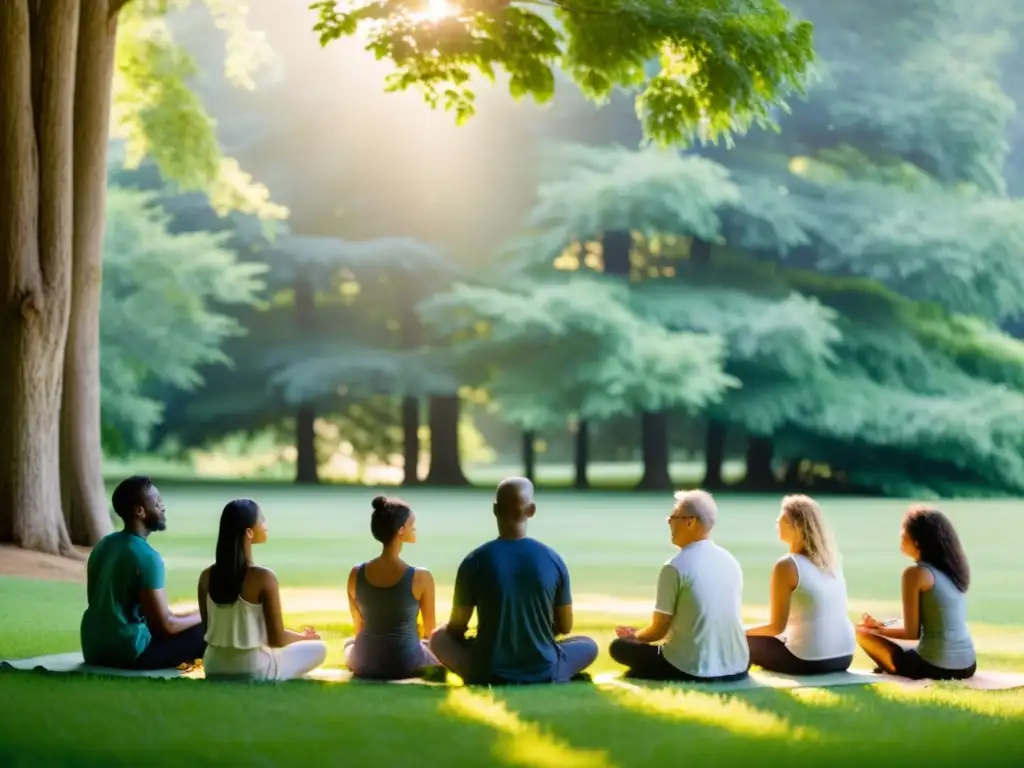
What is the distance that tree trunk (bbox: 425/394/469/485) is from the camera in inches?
1497

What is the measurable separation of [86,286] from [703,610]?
973 cm

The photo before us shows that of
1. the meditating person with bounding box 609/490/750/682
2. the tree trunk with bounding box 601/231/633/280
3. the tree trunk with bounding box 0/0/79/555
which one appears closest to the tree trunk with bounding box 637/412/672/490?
the tree trunk with bounding box 601/231/633/280

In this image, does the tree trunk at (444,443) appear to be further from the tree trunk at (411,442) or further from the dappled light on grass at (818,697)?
the dappled light on grass at (818,697)

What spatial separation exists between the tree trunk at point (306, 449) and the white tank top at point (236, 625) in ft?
105

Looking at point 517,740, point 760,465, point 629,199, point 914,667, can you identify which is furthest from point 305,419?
point 517,740

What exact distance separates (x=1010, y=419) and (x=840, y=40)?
33.6 feet

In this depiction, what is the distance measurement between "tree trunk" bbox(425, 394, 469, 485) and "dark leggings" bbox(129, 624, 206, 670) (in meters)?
29.9

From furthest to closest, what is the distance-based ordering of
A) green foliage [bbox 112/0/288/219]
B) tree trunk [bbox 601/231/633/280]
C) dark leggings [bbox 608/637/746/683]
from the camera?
Answer: tree trunk [bbox 601/231/633/280], green foliage [bbox 112/0/288/219], dark leggings [bbox 608/637/746/683]

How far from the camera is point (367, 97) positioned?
3881cm

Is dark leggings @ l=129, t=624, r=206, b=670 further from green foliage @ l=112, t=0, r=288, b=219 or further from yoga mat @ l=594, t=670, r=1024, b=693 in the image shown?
green foliage @ l=112, t=0, r=288, b=219

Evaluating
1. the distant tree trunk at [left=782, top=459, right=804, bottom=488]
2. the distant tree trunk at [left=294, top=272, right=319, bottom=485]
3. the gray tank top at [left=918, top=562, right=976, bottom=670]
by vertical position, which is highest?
the distant tree trunk at [left=294, top=272, right=319, bottom=485]

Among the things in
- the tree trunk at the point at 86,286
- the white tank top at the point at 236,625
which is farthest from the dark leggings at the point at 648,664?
the tree trunk at the point at 86,286

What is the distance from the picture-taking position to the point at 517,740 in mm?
5977

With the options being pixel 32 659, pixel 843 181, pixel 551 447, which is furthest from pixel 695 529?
pixel 551 447
